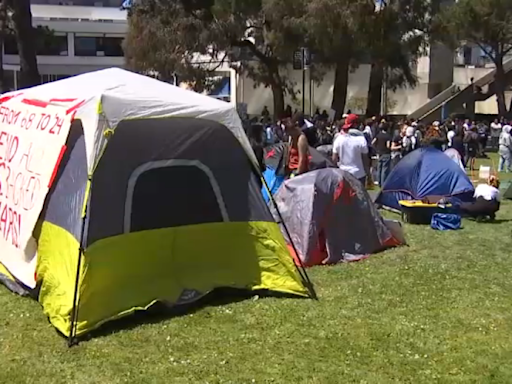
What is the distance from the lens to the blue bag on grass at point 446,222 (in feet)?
34.3

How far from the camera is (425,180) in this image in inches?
464

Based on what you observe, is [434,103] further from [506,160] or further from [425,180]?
[425,180]

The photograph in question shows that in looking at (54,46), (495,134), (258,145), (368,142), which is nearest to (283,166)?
(258,145)

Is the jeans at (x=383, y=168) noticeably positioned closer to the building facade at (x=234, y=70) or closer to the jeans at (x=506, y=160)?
the jeans at (x=506, y=160)

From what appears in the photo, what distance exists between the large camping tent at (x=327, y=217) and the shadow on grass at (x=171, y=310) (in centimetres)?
126

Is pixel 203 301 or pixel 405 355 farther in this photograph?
pixel 203 301

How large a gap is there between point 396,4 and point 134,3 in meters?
11.6

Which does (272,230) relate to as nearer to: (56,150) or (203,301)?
(203,301)

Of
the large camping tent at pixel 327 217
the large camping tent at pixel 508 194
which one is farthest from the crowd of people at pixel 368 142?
the large camping tent at pixel 508 194

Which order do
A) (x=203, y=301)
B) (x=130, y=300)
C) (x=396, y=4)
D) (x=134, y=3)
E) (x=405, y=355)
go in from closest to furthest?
(x=405, y=355) → (x=130, y=300) → (x=203, y=301) → (x=396, y=4) → (x=134, y=3)

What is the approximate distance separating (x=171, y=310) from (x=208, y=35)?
23741mm

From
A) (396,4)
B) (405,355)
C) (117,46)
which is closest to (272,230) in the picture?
(405,355)

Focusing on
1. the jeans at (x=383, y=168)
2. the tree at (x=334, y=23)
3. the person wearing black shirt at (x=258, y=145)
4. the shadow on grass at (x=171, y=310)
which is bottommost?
the jeans at (x=383, y=168)

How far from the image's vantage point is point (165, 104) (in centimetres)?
641
